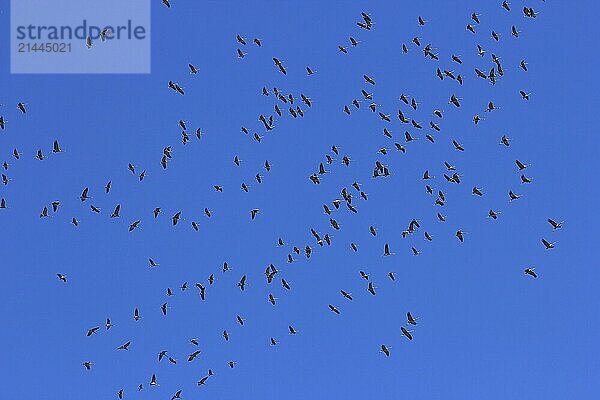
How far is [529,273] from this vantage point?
25.8 metres

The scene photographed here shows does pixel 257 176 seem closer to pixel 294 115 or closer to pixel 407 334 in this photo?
pixel 294 115

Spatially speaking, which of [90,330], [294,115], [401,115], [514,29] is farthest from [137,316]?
[514,29]

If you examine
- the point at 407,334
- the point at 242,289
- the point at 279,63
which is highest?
the point at 279,63

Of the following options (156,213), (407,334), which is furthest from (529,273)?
(156,213)

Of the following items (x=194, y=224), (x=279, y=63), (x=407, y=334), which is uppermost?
(x=279, y=63)

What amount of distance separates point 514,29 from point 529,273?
5804mm

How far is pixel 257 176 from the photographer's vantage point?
26.7m

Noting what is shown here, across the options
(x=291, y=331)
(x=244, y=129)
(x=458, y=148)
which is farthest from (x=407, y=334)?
(x=244, y=129)

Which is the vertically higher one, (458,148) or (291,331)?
(458,148)

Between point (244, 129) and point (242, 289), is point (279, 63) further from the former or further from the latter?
point (242, 289)

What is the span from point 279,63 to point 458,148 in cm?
486

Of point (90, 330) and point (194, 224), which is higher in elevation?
point (194, 224)

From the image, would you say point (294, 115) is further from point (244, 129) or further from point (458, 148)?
point (458, 148)

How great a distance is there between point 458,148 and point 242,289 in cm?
621
